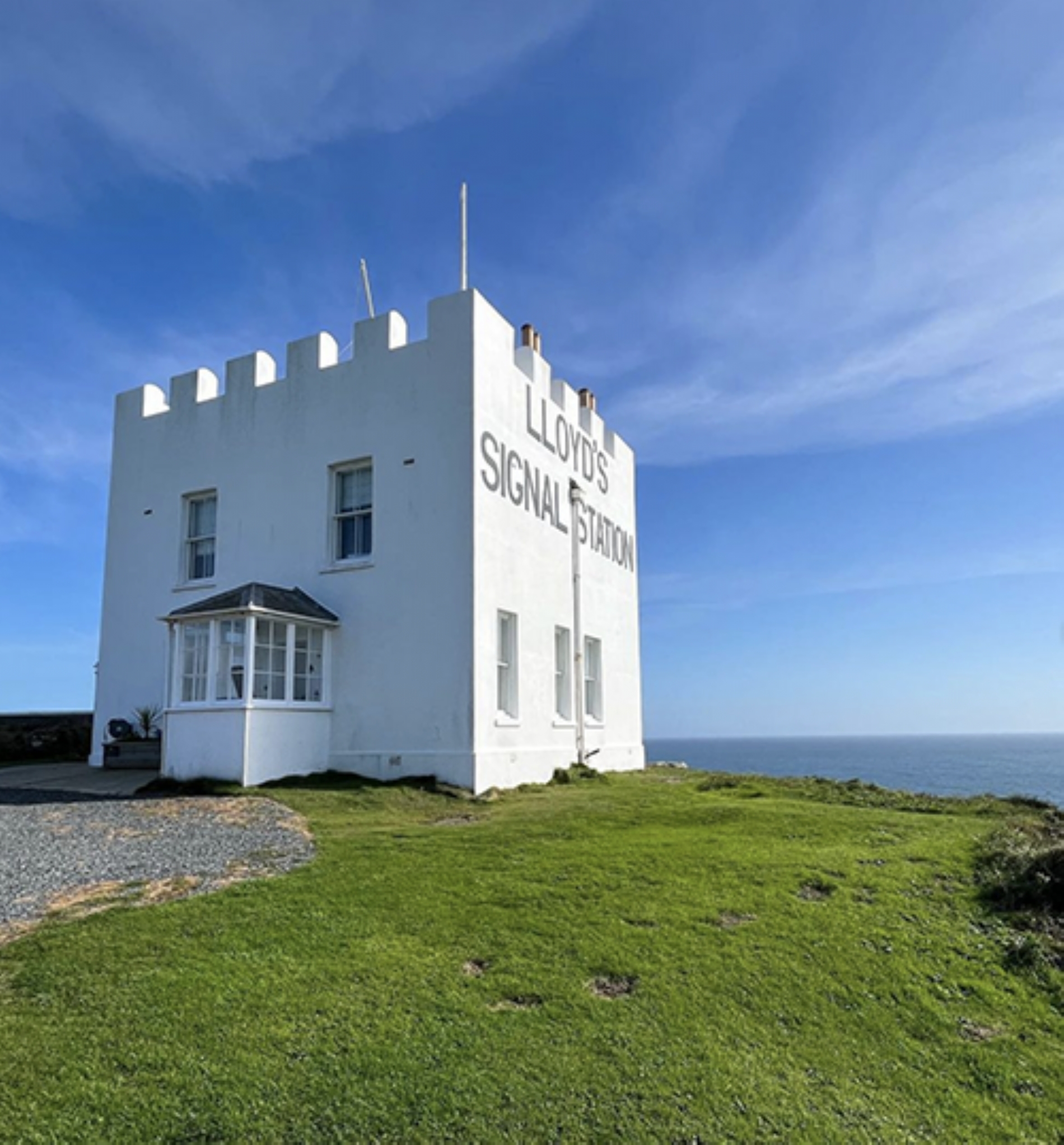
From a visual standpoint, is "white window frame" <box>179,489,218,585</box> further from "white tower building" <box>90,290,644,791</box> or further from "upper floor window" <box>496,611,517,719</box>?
"upper floor window" <box>496,611,517,719</box>

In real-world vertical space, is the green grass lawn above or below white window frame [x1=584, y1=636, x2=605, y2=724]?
below

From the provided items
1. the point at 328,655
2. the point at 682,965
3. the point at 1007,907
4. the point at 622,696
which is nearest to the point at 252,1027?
the point at 682,965

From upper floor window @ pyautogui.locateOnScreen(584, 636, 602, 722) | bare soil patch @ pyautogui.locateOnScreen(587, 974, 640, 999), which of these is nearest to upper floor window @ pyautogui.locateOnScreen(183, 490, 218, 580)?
upper floor window @ pyautogui.locateOnScreen(584, 636, 602, 722)

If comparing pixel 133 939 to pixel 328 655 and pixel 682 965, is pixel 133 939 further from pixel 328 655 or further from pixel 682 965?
pixel 328 655

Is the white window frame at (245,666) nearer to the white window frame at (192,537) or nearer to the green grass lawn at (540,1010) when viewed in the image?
the white window frame at (192,537)

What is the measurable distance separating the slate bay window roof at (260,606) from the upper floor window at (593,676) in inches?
283

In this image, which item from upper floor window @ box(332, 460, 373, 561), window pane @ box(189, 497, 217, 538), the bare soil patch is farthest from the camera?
window pane @ box(189, 497, 217, 538)

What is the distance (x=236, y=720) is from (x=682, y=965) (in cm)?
1021

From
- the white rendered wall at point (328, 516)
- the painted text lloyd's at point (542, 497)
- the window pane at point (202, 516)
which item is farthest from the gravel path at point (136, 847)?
the window pane at point (202, 516)

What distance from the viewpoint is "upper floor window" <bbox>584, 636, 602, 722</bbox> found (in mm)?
21266

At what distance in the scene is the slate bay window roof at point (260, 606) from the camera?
47.6ft

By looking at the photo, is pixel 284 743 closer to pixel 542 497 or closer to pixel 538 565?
pixel 538 565

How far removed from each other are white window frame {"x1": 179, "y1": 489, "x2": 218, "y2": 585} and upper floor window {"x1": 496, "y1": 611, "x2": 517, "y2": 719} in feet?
21.2

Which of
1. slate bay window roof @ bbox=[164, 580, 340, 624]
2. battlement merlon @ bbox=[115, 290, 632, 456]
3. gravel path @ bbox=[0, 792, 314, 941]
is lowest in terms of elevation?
gravel path @ bbox=[0, 792, 314, 941]
